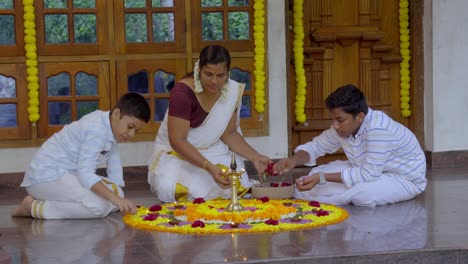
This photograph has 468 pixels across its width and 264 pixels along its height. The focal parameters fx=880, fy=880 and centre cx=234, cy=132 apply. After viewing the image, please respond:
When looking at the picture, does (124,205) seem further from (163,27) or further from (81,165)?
(163,27)

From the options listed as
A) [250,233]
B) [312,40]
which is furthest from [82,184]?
[312,40]

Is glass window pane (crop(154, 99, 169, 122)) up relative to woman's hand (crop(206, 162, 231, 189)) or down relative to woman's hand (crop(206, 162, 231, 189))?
up

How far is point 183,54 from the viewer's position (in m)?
7.96

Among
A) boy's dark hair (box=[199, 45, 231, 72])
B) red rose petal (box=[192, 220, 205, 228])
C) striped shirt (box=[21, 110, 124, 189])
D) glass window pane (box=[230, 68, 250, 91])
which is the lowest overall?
red rose petal (box=[192, 220, 205, 228])

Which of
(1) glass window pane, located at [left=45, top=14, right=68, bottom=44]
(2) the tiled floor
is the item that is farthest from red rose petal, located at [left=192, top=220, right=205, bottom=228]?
(1) glass window pane, located at [left=45, top=14, right=68, bottom=44]

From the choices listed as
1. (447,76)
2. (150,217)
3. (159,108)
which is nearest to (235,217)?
(150,217)

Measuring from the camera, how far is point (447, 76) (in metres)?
8.55

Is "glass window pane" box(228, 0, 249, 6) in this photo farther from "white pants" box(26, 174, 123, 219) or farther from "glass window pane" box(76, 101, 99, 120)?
"white pants" box(26, 174, 123, 219)

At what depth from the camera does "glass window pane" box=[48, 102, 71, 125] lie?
7.79 metres

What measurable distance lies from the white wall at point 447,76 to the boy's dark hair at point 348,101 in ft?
9.09

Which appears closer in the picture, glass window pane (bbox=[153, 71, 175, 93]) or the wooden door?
glass window pane (bbox=[153, 71, 175, 93])

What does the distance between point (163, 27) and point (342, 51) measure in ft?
6.04

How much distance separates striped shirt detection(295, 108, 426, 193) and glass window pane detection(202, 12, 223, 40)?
203cm

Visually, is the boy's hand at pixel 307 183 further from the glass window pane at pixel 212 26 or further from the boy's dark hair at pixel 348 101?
the glass window pane at pixel 212 26
